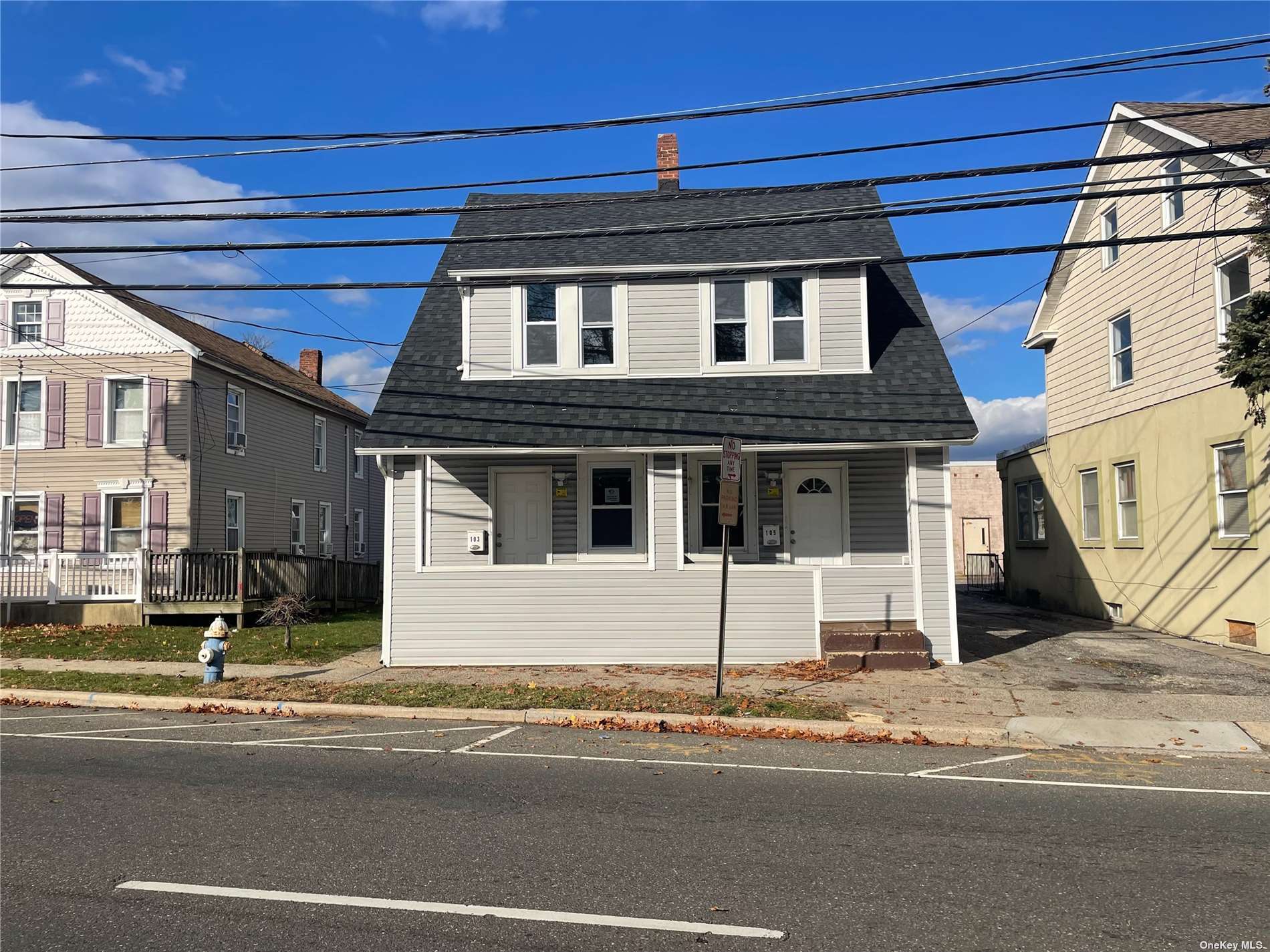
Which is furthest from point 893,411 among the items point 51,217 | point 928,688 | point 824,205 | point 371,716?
point 51,217

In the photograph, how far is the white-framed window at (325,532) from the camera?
30.5m

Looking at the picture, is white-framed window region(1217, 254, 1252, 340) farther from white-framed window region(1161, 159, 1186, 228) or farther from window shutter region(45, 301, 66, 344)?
window shutter region(45, 301, 66, 344)

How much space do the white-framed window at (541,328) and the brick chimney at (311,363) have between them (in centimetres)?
2086

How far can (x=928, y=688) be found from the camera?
11531mm

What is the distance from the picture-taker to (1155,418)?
17.2 m

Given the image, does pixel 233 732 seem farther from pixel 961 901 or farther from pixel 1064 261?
pixel 1064 261

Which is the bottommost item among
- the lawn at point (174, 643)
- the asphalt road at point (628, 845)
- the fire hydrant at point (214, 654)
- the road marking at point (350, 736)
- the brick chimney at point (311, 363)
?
the road marking at point (350, 736)

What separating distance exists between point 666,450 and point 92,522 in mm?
16415

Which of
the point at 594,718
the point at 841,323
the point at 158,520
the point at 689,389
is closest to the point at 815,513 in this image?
the point at 689,389

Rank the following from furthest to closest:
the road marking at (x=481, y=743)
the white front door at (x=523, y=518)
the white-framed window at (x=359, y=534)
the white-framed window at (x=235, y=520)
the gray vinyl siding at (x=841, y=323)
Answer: the white-framed window at (x=359, y=534) → the white-framed window at (x=235, y=520) → the white front door at (x=523, y=518) → the gray vinyl siding at (x=841, y=323) → the road marking at (x=481, y=743)

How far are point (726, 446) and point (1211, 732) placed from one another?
572 cm

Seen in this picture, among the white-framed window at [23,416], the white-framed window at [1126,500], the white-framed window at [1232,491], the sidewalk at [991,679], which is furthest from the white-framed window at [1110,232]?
the white-framed window at [23,416]

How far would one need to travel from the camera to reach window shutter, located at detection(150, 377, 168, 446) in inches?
893

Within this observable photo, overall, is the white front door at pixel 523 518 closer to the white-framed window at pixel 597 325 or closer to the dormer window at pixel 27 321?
the white-framed window at pixel 597 325
